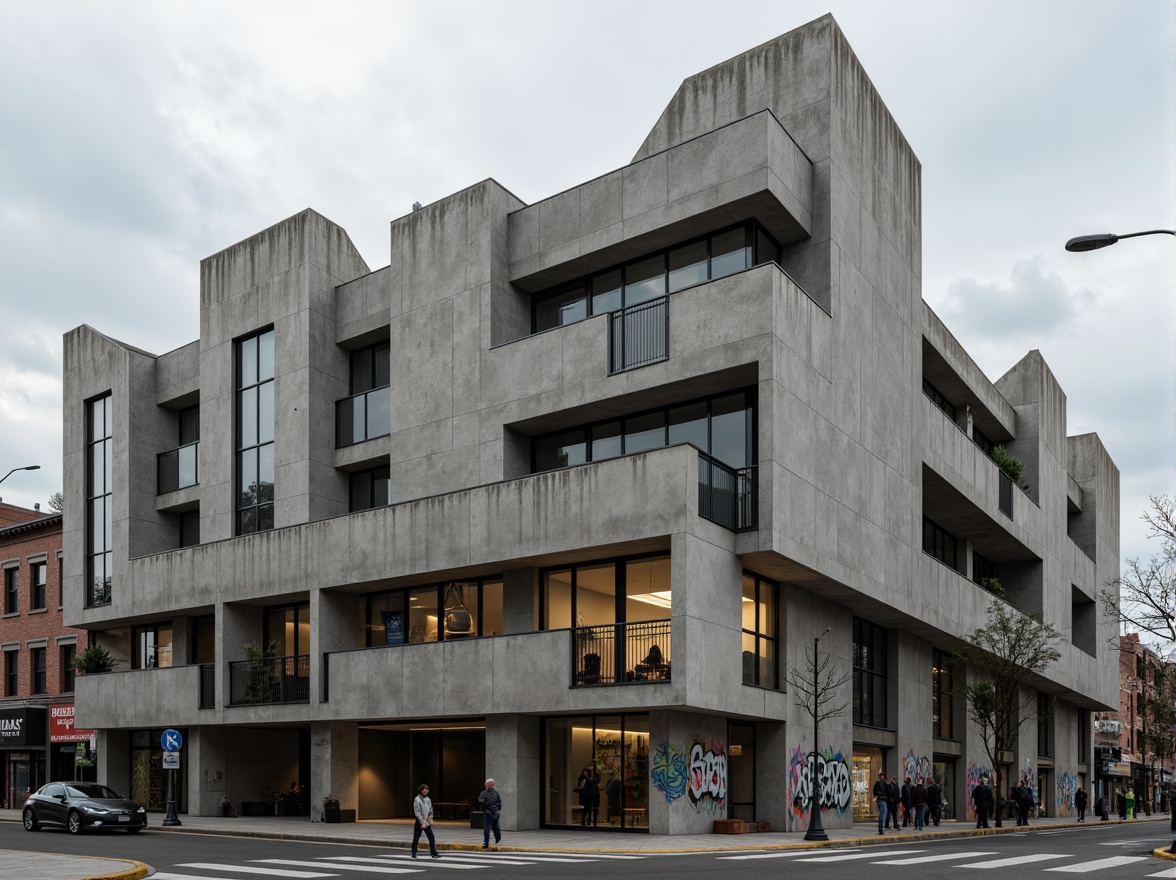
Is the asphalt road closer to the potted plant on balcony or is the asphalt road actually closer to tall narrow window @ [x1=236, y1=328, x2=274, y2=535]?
tall narrow window @ [x1=236, y1=328, x2=274, y2=535]

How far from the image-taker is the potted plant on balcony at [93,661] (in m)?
44.1

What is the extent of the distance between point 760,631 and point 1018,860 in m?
11.1

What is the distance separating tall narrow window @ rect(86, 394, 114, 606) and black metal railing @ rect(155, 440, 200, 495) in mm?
1904

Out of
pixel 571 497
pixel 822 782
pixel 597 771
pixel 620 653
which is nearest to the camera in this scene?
pixel 620 653

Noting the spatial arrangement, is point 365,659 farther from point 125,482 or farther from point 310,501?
point 125,482

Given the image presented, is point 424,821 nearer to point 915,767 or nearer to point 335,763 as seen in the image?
point 335,763

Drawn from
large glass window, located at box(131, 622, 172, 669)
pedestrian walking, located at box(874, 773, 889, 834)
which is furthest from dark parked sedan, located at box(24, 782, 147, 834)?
pedestrian walking, located at box(874, 773, 889, 834)

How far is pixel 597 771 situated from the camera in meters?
31.4

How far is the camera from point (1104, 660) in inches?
2576

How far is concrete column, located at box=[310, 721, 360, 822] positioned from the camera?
36.0 metres

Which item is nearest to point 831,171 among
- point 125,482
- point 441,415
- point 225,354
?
point 441,415

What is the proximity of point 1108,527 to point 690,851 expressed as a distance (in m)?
52.5

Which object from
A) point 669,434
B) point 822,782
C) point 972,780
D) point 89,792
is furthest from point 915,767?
point 89,792

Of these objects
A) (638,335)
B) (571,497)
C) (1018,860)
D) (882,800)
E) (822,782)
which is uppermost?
(638,335)
